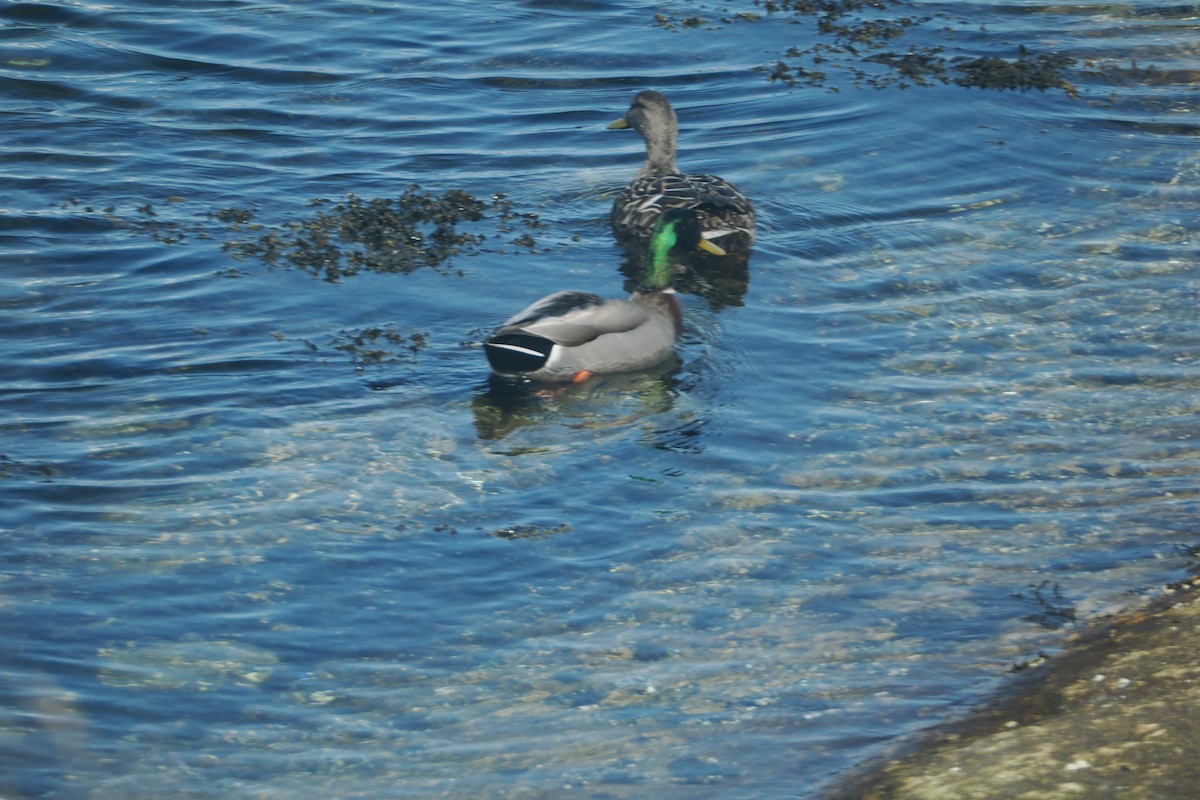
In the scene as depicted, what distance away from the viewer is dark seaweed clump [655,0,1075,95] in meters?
15.8

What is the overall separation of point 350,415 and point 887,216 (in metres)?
5.36

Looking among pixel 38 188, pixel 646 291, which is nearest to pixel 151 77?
pixel 38 188

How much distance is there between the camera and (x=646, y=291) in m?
11.3

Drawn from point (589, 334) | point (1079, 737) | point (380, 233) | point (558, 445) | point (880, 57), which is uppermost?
point (880, 57)

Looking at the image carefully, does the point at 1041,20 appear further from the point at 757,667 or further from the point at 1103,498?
the point at 757,667

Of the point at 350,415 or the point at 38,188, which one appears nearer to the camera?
the point at 350,415

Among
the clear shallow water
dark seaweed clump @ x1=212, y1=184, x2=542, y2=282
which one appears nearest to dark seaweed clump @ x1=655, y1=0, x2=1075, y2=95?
the clear shallow water

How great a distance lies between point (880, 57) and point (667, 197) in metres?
4.87

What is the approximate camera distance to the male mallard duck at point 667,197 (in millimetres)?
12438

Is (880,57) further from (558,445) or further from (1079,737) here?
(1079,737)

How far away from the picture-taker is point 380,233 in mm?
12406

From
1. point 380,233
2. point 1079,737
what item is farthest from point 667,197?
point 1079,737

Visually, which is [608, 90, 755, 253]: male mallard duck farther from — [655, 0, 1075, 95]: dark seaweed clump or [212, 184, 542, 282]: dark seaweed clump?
[655, 0, 1075, 95]: dark seaweed clump

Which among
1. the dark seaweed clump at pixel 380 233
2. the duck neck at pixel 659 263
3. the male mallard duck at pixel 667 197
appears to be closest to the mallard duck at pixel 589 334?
the duck neck at pixel 659 263
